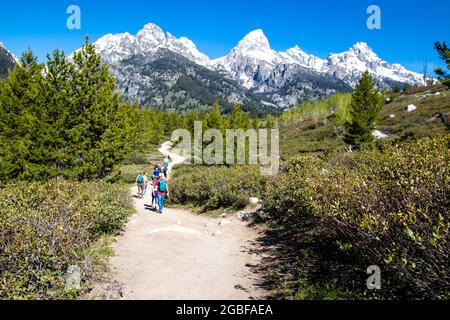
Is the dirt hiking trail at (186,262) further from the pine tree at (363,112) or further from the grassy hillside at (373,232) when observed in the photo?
the pine tree at (363,112)

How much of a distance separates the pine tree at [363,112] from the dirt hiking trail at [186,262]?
102ft

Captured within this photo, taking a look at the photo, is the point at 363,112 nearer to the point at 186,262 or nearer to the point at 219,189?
the point at 219,189

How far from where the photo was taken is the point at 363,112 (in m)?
42.0

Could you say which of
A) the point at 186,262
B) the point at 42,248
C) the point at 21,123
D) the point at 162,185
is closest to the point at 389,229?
the point at 186,262

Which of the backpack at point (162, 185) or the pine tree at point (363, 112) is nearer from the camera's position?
the backpack at point (162, 185)

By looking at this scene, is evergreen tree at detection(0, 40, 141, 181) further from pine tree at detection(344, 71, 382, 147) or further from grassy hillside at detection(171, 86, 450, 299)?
pine tree at detection(344, 71, 382, 147)

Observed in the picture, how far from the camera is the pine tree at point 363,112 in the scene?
4178 cm

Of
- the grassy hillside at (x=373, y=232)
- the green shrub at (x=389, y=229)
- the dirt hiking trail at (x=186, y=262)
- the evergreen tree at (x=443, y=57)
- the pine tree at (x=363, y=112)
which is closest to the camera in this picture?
the green shrub at (x=389, y=229)

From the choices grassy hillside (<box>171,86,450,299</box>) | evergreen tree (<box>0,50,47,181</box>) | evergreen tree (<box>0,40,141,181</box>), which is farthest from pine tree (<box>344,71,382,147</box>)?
evergreen tree (<box>0,50,47,181</box>)

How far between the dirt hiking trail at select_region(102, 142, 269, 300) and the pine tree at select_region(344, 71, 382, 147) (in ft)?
102

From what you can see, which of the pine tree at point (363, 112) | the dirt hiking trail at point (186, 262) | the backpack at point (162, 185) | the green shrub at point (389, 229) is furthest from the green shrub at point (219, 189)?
the pine tree at point (363, 112)

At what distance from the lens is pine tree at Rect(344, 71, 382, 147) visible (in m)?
41.8

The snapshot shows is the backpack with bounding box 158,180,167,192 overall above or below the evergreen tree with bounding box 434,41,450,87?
below
